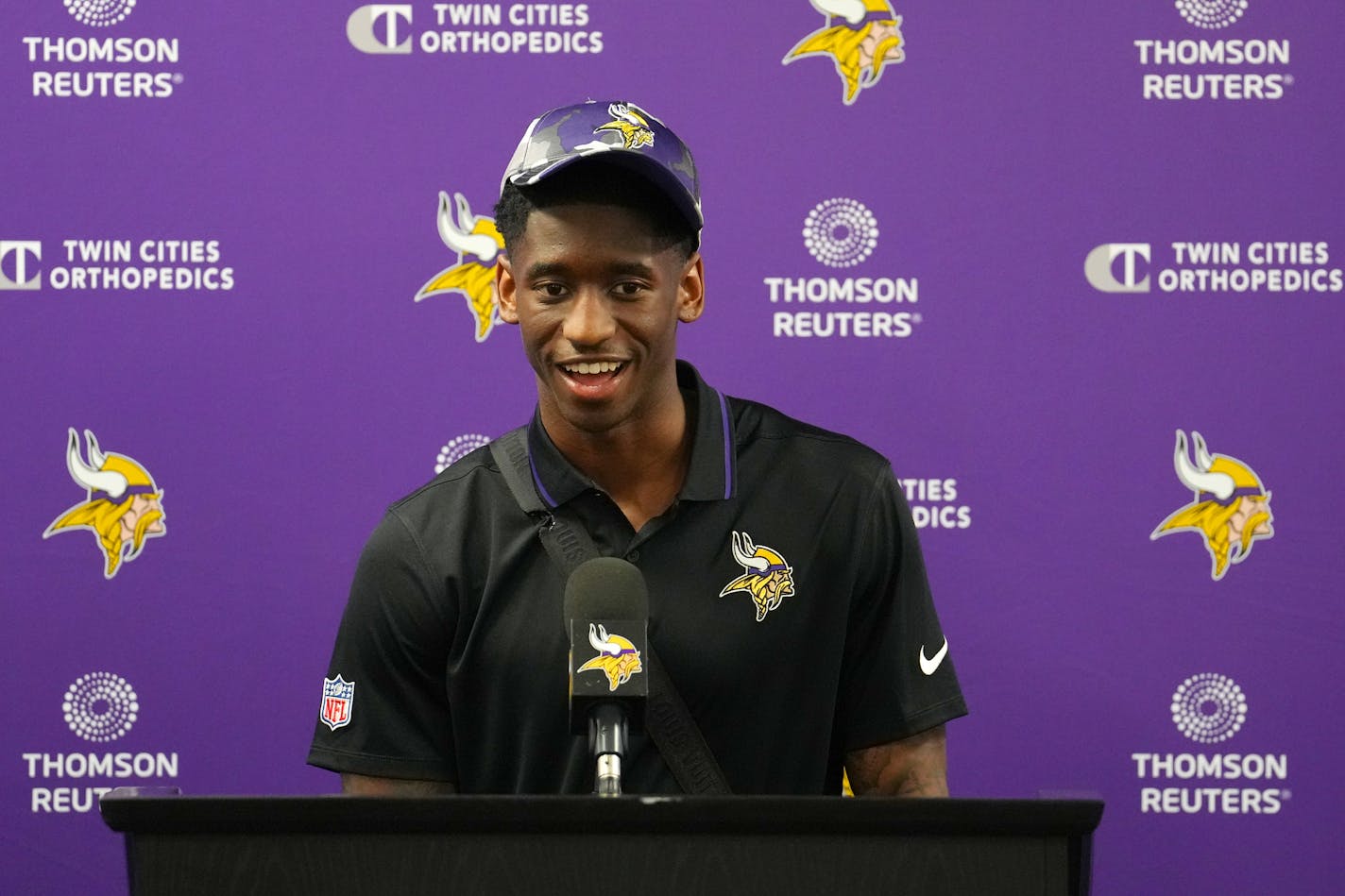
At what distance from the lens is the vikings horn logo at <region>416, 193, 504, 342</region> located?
7.88ft

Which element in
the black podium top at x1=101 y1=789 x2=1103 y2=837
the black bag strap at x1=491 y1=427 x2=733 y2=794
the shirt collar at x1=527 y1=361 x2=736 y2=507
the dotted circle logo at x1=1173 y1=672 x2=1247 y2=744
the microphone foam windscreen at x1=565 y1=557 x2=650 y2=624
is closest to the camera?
the black podium top at x1=101 y1=789 x2=1103 y2=837

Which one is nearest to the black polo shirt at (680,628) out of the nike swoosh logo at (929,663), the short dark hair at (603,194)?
the nike swoosh logo at (929,663)

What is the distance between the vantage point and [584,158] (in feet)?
4.80

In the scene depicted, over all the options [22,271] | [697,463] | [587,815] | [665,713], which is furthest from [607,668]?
[22,271]

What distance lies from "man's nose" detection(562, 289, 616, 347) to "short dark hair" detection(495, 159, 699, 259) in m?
0.08

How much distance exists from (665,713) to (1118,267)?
1.26 meters

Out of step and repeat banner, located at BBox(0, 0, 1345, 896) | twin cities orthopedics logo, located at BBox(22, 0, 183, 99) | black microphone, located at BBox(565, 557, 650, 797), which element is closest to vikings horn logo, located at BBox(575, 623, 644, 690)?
black microphone, located at BBox(565, 557, 650, 797)

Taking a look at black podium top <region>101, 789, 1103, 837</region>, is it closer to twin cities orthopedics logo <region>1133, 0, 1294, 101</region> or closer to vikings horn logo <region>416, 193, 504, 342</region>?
vikings horn logo <region>416, 193, 504, 342</region>

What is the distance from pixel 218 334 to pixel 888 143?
3.44 ft

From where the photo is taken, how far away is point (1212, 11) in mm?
2381

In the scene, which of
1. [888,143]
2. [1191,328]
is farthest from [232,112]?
[1191,328]

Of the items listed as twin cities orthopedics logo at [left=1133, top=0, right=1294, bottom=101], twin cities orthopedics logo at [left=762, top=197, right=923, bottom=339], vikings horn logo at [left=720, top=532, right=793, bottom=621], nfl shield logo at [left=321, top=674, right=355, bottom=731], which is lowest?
nfl shield logo at [left=321, top=674, right=355, bottom=731]

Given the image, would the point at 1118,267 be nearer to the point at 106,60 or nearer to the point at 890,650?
the point at 890,650

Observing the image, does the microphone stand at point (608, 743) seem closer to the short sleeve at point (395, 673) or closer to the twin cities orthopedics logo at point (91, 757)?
the short sleeve at point (395, 673)
